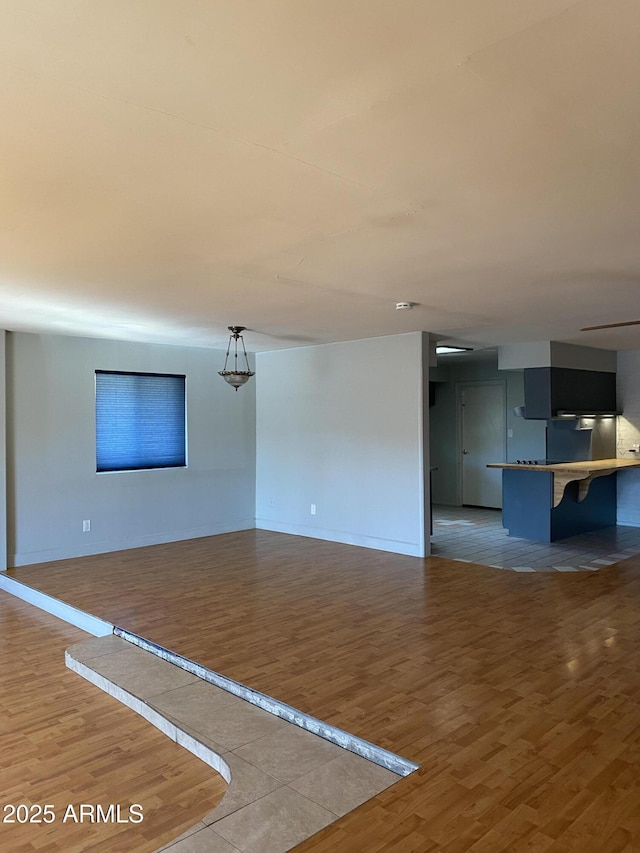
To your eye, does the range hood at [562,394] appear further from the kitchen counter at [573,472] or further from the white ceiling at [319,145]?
the white ceiling at [319,145]

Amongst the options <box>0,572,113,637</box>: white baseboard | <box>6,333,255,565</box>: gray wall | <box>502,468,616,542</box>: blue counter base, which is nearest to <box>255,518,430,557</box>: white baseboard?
<box>6,333,255,565</box>: gray wall

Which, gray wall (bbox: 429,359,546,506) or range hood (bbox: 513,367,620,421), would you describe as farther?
gray wall (bbox: 429,359,546,506)

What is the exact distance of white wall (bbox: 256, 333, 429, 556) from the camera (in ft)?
21.8

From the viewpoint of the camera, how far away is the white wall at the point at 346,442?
664 centimetres

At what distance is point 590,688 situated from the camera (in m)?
3.35

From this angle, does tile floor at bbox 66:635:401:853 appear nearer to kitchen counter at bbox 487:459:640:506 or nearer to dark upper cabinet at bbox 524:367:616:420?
kitchen counter at bbox 487:459:640:506

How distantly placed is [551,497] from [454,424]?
11.4 feet

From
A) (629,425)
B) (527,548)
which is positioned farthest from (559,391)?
(527,548)

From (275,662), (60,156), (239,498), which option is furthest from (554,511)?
(60,156)

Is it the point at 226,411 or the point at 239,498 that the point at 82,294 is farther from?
the point at 239,498

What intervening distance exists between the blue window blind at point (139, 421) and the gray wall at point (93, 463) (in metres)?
0.11

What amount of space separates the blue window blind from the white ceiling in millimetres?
2985

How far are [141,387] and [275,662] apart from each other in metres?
4.57

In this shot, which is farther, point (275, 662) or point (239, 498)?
point (239, 498)
